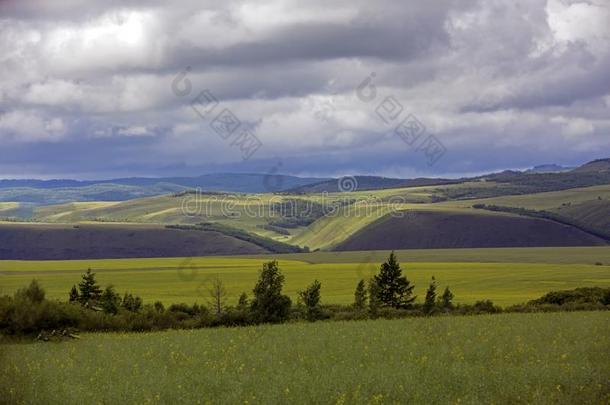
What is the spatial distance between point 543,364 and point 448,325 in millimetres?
12585

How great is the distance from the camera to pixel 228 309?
43.4 m

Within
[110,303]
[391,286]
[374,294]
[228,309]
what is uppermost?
[110,303]

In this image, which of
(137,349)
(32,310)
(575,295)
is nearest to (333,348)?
(137,349)

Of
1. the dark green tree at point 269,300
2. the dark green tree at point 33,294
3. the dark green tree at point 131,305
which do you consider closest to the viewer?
the dark green tree at point 33,294

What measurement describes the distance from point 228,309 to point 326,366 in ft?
68.3

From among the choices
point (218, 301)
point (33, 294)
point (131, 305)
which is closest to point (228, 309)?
point (218, 301)

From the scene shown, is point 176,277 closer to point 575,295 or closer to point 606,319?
point 575,295

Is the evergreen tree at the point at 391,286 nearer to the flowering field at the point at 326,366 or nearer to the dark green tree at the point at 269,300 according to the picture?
the dark green tree at the point at 269,300

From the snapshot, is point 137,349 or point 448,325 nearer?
point 137,349

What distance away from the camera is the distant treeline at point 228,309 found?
3431cm

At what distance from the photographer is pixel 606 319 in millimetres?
37188

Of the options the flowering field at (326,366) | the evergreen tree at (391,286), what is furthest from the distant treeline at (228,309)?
the flowering field at (326,366)

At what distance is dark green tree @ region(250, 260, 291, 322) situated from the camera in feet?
139

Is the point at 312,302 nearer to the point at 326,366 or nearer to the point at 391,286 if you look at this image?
the point at 391,286
